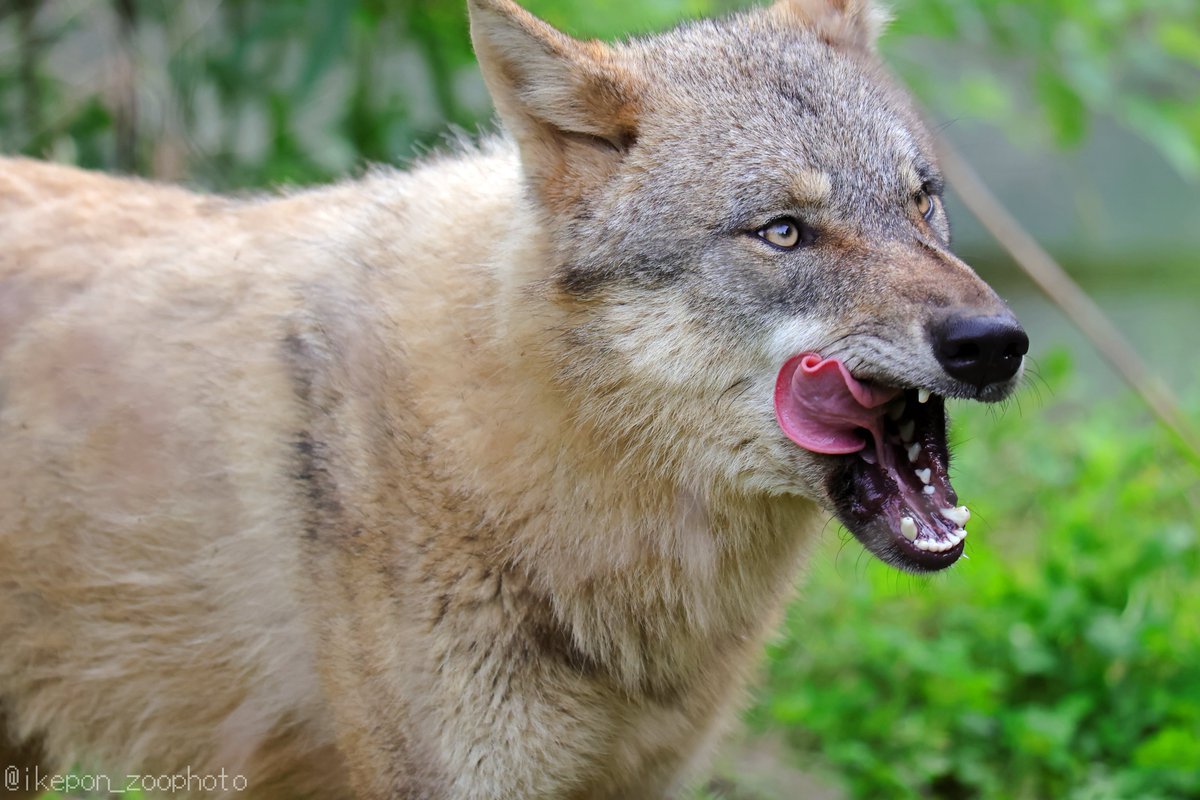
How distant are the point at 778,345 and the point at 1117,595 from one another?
2750 mm

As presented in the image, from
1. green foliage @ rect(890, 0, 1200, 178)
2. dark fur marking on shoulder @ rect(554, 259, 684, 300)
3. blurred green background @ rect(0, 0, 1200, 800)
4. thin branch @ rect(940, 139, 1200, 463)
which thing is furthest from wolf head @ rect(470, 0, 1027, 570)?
green foliage @ rect(890, 0, 1200, 178)

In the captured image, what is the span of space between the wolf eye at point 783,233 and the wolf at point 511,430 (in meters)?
0.01

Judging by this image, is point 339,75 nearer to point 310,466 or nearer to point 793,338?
point 310,466

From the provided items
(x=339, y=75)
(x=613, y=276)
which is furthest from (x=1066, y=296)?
(x=339, y=75)

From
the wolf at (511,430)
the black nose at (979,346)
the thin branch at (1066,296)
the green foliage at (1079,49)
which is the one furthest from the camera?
the green foliage at (1079,49)

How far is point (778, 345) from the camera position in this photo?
2908 mm

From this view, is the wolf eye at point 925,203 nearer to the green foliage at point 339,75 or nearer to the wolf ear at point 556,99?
the wolf ear at point 556,99

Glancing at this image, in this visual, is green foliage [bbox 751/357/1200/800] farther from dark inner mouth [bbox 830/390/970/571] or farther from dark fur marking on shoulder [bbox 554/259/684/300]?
dark fur marking on shoulder [bbox 554/259/684/300]

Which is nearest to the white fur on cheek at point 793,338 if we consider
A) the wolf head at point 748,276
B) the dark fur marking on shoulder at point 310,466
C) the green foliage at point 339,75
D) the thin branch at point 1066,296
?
the wolf head at point 748,276

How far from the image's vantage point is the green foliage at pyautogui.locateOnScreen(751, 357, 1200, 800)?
455 cm

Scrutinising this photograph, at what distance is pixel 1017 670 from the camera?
16.1 feet

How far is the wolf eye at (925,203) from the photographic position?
10.5 feet

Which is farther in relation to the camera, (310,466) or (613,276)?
(310,466)

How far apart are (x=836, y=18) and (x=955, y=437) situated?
1163mm
